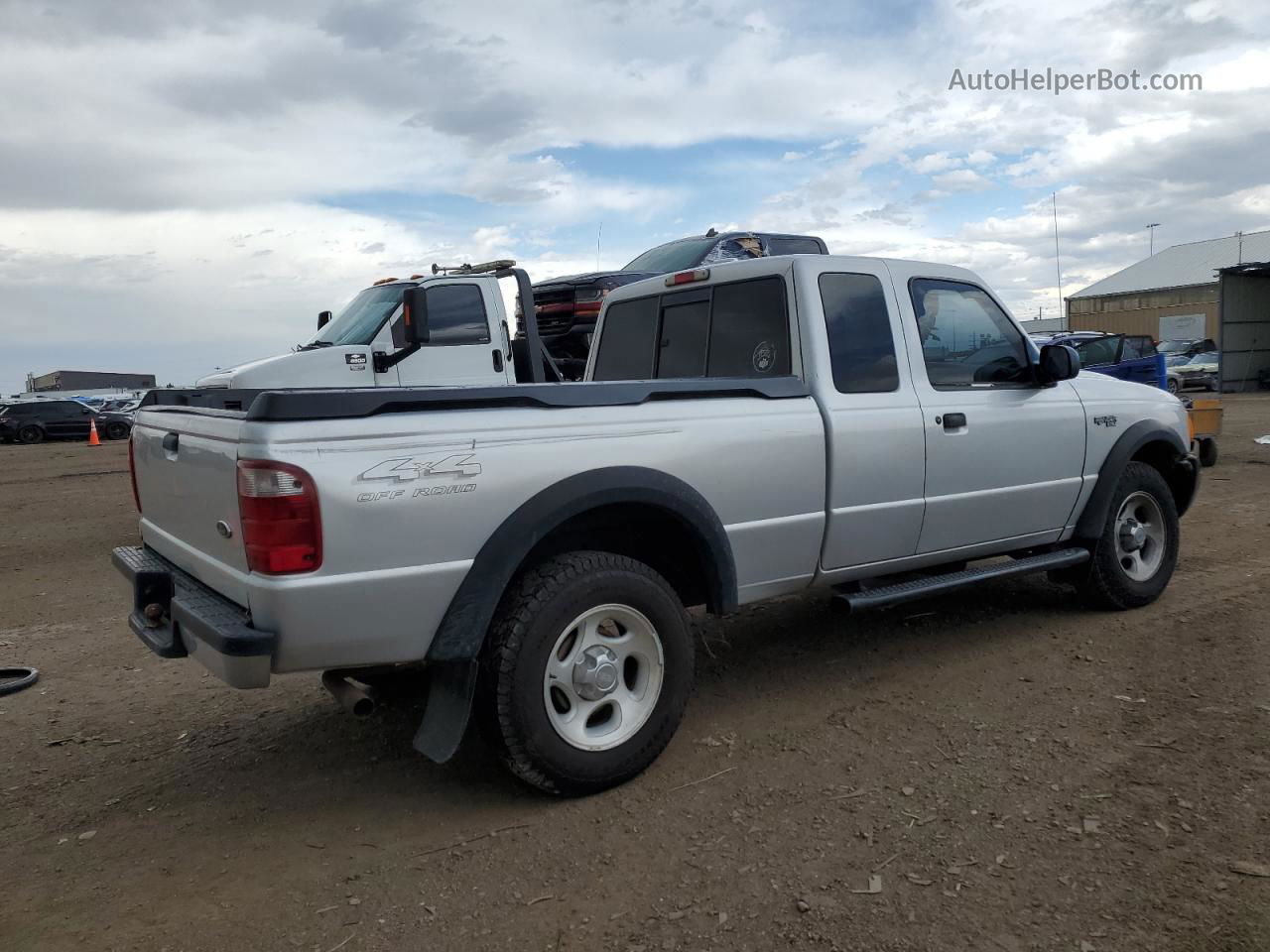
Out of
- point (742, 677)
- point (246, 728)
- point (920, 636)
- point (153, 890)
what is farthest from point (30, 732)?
point (920, 636)

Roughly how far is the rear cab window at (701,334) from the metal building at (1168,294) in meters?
44.9

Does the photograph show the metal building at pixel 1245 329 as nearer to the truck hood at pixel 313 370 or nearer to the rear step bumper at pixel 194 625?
the truck hood at pixel 313 370

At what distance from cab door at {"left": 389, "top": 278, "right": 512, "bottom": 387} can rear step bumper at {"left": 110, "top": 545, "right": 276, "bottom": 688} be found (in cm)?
411

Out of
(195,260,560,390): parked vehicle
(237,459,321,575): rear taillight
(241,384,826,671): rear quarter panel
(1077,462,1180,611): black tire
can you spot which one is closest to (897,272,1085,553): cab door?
(1077,462,1180,611): black tire

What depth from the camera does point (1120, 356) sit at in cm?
1688

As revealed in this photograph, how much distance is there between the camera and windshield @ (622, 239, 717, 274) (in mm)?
10422

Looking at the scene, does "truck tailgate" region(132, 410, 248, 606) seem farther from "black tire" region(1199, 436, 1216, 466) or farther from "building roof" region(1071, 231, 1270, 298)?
"building roof" region(1071, 231, 1270, 298)

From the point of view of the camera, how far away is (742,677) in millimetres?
4820

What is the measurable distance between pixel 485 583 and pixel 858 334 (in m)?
2.25

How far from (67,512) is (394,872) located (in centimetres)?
1097

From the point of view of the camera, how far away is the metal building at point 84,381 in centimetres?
7062

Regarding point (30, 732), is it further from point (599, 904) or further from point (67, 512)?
point (67, 512)

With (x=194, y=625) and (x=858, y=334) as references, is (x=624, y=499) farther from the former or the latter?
(x=858, y=334)

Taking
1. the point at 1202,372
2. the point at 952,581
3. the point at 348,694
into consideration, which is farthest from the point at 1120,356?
the point at 1202,372
